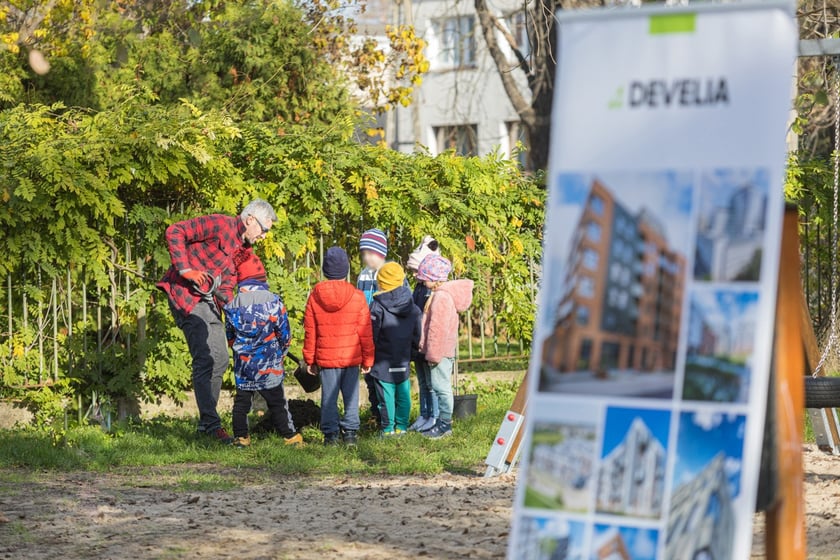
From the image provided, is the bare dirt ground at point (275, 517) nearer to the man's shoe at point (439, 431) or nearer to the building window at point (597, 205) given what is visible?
the man's shoe at point (439, 431)

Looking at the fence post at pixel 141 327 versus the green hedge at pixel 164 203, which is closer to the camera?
the green hedge at pixel 164 203

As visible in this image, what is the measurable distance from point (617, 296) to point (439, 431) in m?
5.87

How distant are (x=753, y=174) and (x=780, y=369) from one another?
959 mm

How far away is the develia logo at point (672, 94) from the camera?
3.08 meters

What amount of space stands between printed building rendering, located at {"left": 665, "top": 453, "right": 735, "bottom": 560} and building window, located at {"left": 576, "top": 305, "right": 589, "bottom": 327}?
18.7 inches

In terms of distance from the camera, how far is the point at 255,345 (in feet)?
27.4

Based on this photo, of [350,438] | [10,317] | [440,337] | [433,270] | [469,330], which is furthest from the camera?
[469,330]

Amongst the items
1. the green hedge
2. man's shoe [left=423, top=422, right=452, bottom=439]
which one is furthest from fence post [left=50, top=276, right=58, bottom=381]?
man's shoe [left=423, top=422, right=452, bottom=439]

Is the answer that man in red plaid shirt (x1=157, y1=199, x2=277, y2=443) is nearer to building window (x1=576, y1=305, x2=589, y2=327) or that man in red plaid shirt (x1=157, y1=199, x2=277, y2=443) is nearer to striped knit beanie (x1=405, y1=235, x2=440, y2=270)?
striped knit beanie (x1=405, y1=235, x2=440, y2=270)

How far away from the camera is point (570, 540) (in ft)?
10.0

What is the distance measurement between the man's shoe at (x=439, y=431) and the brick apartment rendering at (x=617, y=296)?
5703 millimetres

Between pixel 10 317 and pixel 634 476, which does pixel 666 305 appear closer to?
pixel 634 476

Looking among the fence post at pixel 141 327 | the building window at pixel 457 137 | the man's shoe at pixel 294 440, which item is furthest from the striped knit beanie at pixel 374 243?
the building window at pixel 457 137

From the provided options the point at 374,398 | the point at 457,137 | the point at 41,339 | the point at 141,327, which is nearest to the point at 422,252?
the point at 374,398
